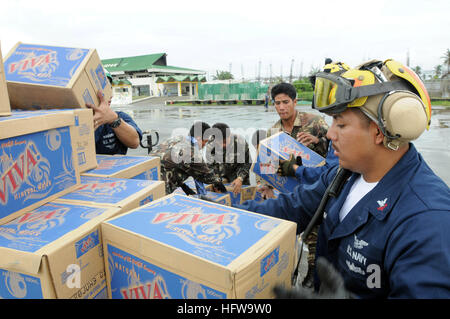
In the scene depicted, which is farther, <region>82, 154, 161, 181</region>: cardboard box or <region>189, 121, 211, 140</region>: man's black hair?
<region>189, 121, 211, 140</region>: man's black hair

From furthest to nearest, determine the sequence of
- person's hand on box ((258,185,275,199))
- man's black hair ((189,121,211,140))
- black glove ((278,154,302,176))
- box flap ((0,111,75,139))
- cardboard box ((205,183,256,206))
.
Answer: man's black hair ((189,121,211,140)) → cardboard box ((205,183,256,206)) → person's hand on box ((258,185,275,199)) → black glove ((278,154,302,176)) → box flap ((0,111,75,139))

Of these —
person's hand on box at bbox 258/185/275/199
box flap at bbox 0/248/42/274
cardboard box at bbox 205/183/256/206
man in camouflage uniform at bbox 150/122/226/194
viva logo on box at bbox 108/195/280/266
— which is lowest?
cardboard box at bbox 205/183/256/206

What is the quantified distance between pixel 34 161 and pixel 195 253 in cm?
97

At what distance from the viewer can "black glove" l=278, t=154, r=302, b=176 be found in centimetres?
240

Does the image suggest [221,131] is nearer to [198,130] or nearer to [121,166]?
[198,130]

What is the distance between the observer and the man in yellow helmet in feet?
2.88

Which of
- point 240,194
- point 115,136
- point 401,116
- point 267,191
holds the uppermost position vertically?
point 401,116

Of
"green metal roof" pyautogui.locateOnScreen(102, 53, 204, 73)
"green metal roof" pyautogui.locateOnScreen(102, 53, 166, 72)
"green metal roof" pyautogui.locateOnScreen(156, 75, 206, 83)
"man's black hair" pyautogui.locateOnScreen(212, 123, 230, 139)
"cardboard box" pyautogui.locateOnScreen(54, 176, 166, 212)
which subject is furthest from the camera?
"green metal roof" pyautogui.locateOnScreen(102, 53, 166, 72)

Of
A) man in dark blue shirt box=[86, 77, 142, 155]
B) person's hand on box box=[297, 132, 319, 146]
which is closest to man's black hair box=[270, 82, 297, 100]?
person's hand on box box=[297, 132, 319, 146]

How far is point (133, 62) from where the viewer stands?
49.4 m

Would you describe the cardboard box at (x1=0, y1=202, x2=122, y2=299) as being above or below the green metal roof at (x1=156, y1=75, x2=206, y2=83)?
below

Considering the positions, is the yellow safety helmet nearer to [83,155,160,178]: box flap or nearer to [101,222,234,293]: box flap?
[101,222,234,293]: box flap

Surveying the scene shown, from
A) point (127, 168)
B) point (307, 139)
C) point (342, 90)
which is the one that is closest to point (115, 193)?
point (127, 168)
